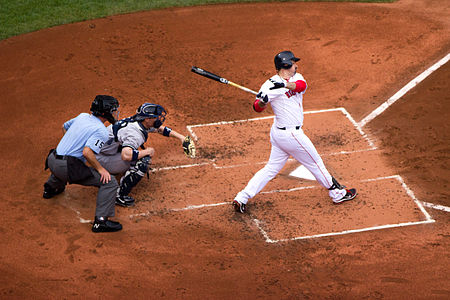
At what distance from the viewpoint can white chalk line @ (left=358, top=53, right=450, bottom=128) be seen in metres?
10.7

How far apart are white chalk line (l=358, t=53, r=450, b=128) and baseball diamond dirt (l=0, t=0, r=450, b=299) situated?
0.12 metres

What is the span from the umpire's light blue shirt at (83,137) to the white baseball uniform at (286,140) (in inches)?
82.0

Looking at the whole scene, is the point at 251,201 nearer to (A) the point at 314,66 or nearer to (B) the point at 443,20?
(A) the point at 314,66

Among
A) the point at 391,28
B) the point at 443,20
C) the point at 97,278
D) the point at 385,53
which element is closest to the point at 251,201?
the point at 97,278

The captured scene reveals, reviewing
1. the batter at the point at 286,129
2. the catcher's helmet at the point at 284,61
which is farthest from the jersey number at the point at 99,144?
the catcher's helmet at the point at 284,61

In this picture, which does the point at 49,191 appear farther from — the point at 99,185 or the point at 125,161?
the point at 125,161

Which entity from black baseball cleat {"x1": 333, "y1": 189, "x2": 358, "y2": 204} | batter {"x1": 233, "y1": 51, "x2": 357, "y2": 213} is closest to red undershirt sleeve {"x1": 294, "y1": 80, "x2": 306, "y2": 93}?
batter {"x1": 233, "y1": 51, "x2": 357, "y2": 213}

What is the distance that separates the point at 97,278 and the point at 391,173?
4783 mm

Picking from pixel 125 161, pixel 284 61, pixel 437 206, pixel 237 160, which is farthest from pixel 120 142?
pixel 437 206

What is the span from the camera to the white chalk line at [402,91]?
35.0 ft

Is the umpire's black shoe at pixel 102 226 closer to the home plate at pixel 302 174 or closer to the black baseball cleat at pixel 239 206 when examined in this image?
the black baseball cleat at pixel 239 206

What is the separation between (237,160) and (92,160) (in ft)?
8.80

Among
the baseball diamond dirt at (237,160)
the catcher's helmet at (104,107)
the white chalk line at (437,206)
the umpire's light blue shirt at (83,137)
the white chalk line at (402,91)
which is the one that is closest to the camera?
the baseball diamond dirt at (237,160)

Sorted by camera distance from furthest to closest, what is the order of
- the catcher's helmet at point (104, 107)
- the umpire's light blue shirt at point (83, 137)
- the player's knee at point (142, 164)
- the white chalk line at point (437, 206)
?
the player's knee at point (142, 164) → the white chalk line at point (437, 206) → the catcher's helmet at point (104, 107) → the umpire's light blue shirt at point (83, 137)
